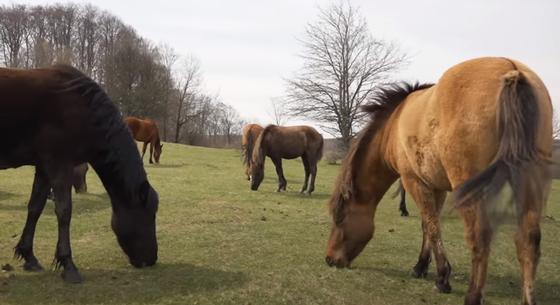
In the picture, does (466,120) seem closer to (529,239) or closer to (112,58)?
(529,239)

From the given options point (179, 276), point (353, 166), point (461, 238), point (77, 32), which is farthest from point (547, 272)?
point (77, 32)

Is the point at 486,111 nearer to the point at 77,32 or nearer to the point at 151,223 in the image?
the point at 151,223

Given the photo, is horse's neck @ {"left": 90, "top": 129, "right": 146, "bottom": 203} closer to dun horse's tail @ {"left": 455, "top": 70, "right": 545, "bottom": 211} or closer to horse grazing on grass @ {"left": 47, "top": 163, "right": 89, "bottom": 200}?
horse grazing on grass @ {"left": 47, "top": 163, "right": 89, "bottom": 200}

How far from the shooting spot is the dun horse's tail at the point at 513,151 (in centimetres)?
313

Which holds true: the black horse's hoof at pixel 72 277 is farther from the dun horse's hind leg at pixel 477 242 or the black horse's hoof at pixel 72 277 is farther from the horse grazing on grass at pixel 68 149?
the dun horse's hind leg at pixel 477 242

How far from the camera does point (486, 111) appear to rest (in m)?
3.41

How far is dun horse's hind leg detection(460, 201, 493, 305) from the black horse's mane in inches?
122

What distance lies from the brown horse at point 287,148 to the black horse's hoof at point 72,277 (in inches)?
347

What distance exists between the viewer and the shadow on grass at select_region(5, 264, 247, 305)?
3811 mm

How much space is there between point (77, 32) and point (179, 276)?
52660 millimetres

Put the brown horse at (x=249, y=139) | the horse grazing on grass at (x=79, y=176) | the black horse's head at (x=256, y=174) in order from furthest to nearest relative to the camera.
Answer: the brown horse at (x=249, y=139), the black horse's head at (x=256, y=174), the horse grazing on grass at (x=79, y=176)

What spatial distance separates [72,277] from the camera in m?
4.19

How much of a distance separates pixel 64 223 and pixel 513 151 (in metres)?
3.96

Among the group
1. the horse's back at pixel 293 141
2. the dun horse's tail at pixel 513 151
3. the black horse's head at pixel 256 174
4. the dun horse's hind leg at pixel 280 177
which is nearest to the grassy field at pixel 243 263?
the dun horse's tail at pixel 513 151
